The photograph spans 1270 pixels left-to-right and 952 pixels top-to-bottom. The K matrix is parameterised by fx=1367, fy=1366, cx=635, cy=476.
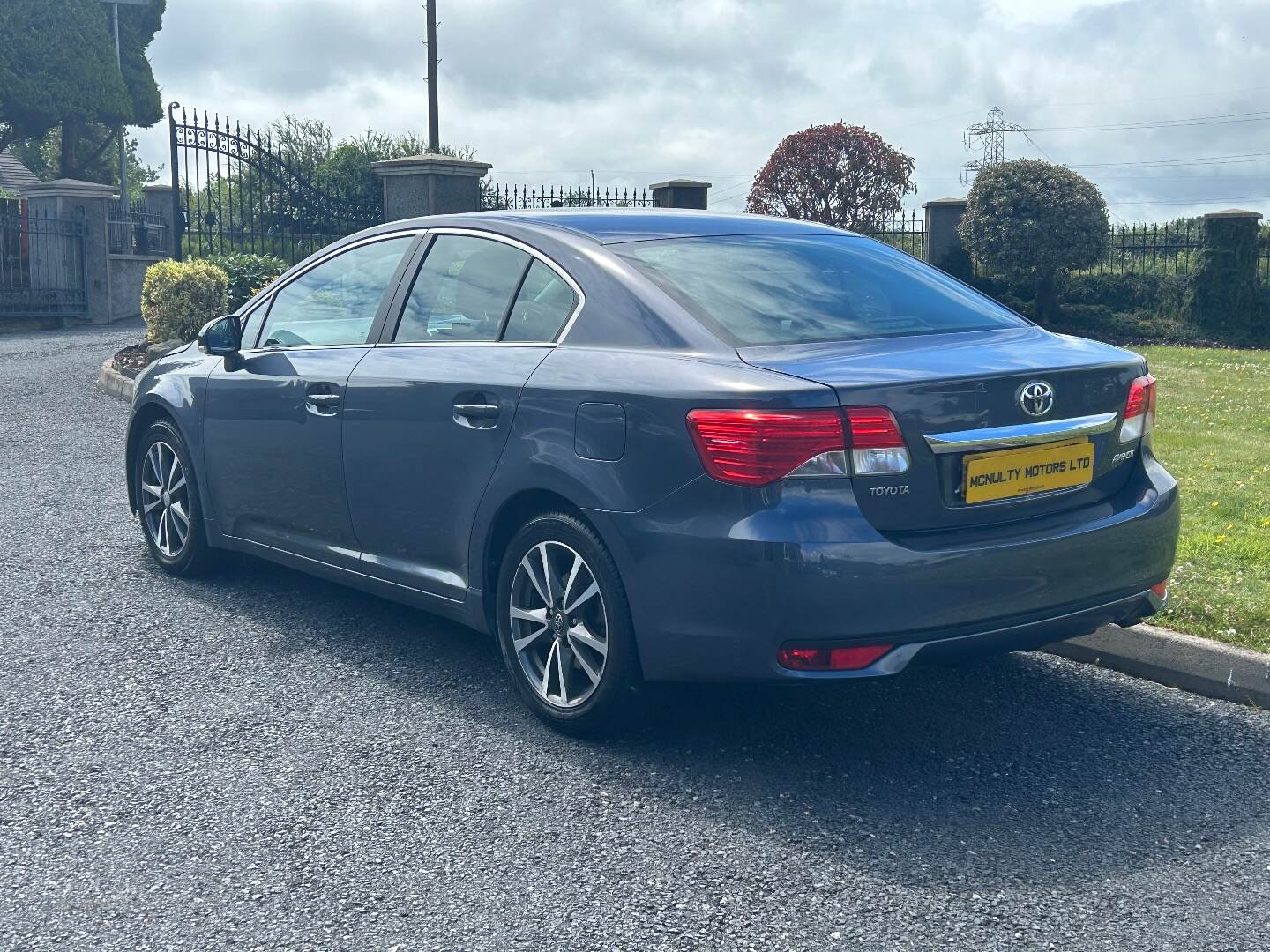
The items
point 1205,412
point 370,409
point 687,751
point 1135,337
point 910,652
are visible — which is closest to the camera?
point 910,652

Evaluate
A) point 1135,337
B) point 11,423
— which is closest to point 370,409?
point 11,423

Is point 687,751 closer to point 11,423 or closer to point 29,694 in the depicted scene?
point 29,694

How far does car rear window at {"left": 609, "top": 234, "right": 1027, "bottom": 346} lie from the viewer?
416 centimetres

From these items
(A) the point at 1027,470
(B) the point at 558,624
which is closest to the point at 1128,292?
(A) the point at 1027,470

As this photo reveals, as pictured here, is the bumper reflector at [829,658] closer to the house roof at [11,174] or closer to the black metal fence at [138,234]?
the black metal fence at [138,234]

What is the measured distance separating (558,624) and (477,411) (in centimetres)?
75

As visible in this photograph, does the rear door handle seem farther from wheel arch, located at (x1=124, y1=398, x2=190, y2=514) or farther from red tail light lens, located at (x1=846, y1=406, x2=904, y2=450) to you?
red tail light lens, located at (x1=846, y1=406, x2=904, y2=450)

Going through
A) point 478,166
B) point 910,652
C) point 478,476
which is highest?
point 478,166

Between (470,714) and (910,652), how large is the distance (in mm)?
1588

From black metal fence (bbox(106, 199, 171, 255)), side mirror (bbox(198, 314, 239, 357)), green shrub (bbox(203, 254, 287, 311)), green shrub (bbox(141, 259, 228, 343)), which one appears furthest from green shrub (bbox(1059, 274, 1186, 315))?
side mirror (bbox(198, 314, 239, 357))

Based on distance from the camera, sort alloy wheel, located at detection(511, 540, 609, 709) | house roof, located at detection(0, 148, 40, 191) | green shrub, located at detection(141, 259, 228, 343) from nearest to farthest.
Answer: alloy wheel, located at detection(511, 540, 609, 709)
green shrub, located at detection(141, 259, 228, 343)
house roof, located at detection(0, 148, 40, 191)

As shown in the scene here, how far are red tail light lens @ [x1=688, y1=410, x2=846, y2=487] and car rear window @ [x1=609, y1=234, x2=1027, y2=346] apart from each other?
0.40 meters

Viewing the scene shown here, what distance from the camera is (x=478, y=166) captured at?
15305 mm

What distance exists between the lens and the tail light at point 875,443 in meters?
3.61
